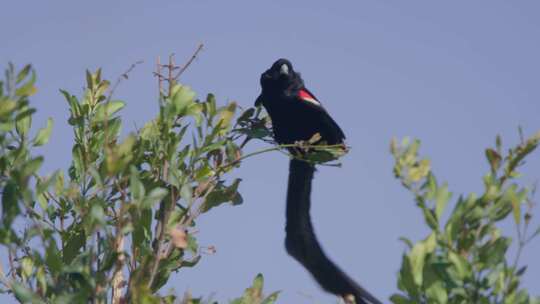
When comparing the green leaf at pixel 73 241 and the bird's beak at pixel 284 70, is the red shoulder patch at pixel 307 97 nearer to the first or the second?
the bird's beak at pixel 284 70

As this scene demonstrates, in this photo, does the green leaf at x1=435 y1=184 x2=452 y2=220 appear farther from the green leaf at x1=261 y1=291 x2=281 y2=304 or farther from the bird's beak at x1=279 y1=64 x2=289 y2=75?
the bird's beak at x1=279 y1=64 x2=289 y2=75

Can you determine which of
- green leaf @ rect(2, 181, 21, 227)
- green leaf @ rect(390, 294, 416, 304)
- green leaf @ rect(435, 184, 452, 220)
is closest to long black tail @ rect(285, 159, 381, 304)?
green leaf @ rect(390, 294, 416, 304)

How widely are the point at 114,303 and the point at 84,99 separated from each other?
3.40 feet

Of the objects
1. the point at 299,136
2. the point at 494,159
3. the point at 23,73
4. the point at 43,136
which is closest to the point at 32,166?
the point at 23,73

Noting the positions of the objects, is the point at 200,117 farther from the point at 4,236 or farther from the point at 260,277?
the point at 4,236

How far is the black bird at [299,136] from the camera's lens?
4797 millimetres

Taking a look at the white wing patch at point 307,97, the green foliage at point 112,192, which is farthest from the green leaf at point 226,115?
the white wing patch at point 307,97

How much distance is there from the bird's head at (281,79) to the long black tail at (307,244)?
0.98 meters

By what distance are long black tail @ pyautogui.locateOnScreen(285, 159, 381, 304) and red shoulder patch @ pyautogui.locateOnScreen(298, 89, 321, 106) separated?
737 millimetres

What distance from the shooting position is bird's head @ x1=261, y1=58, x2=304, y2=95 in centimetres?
704

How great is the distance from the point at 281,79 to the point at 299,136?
23.8 inches

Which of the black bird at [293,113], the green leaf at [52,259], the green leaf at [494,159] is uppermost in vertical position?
the black bird at [293,113]

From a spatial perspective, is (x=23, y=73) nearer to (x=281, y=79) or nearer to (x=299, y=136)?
(x=299, y=136)

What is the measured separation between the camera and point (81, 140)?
13.1ft
